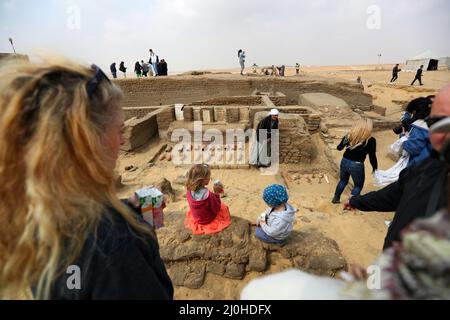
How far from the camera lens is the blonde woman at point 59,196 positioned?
739 mm

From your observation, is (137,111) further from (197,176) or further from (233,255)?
(233,255)

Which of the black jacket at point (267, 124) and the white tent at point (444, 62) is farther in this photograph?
the white tent at point (444, 62)

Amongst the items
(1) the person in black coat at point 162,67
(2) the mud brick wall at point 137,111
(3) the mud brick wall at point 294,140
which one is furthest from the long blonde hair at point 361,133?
(1) the person in black coat at point 162,67

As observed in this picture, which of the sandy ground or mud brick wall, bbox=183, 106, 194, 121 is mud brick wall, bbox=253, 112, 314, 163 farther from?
mud brick wall, bbox=183, 106, 194, 121

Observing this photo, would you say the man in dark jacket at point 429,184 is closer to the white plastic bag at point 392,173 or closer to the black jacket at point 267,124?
the white plastic bag at point 392,173

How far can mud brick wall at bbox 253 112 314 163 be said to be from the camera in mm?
6633

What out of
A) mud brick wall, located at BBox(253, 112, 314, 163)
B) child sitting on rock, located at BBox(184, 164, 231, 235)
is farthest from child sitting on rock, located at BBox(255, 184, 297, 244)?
mud brick wall, located at BBox(253, 112, 314, 163)

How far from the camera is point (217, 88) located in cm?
1506

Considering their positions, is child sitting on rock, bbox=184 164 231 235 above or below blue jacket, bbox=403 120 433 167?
below

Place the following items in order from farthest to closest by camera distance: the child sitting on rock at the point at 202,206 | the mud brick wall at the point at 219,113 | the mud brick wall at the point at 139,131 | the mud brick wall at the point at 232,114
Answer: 1. the mud brick wall at the point at 219,113
2. the mud brick wall at the point at 232,114
3. the mud brick wall at the point at 139,131
4. the child sitting on rock at the point at 202,206

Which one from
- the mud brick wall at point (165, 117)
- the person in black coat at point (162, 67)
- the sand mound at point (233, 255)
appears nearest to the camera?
the sand mound at point (233, 255)

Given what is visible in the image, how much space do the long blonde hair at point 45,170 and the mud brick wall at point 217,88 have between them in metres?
13.8

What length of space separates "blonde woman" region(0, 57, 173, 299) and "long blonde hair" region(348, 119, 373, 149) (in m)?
3.79
